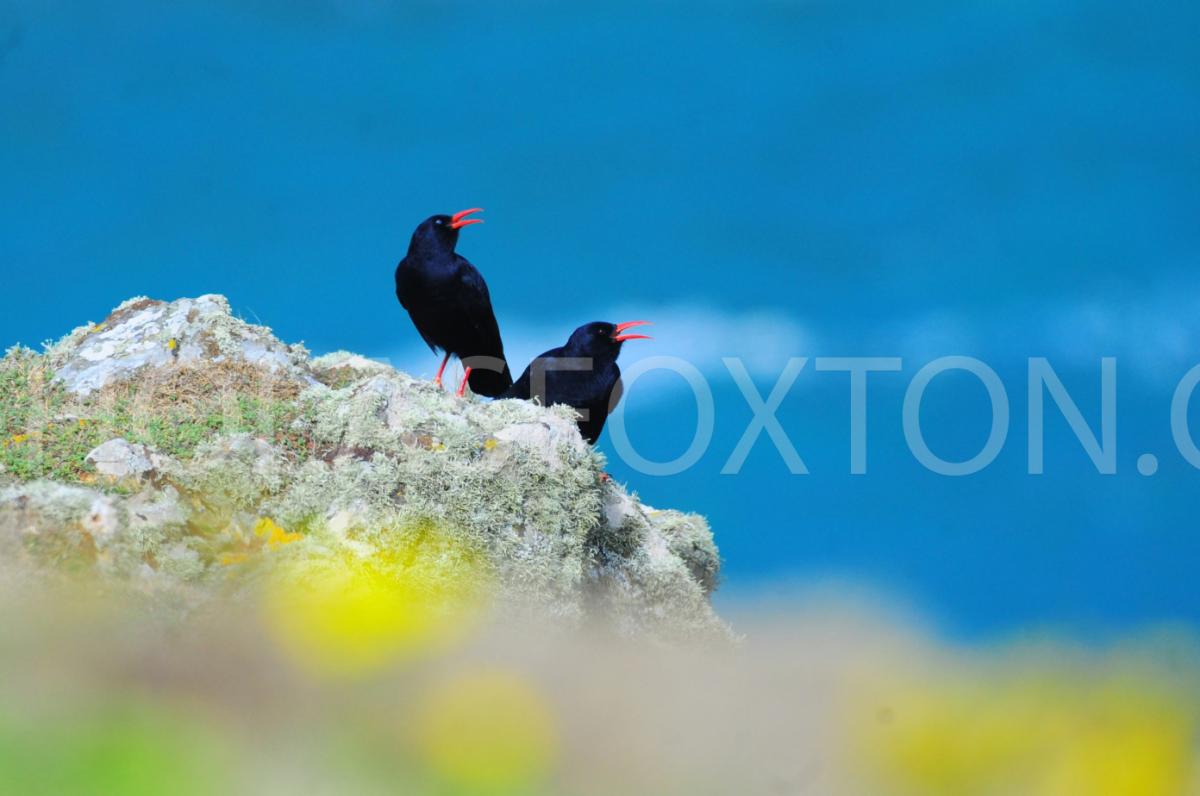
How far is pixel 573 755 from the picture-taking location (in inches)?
199

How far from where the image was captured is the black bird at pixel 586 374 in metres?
10.1

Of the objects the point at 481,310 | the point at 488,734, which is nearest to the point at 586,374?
the point at 481,310

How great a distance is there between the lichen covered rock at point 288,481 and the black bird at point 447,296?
190 centimetres

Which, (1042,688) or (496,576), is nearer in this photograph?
(1042,688)

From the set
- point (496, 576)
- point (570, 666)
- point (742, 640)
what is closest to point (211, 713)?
point (570, 666)

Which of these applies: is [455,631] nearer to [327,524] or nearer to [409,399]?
[327,524]

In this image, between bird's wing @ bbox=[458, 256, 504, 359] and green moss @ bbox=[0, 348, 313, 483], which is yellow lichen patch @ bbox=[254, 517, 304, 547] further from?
bird's wing @ bbox=[458, 256, 504, 359]

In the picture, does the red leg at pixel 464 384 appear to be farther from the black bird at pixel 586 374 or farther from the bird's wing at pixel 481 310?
the black bird at pixel 586 374

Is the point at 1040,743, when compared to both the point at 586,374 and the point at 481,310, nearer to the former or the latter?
the point at 586,374

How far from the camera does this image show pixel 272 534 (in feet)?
22.8

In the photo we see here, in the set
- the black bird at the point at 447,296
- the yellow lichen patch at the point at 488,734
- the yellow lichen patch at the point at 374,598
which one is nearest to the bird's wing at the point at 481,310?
the black bird at the point at 447,296

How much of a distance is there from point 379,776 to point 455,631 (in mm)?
1938

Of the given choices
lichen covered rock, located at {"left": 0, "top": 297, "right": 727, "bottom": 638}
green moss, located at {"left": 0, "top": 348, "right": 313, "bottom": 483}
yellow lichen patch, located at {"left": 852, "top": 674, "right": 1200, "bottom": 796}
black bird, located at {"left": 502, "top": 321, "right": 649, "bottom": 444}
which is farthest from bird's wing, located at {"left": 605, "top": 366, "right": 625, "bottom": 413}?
yellow lichen patch, located at {"left": 852, "top": 674, "right": 1200, "bottom": 796}

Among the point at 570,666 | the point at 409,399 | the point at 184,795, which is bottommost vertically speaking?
the point at 184,795
